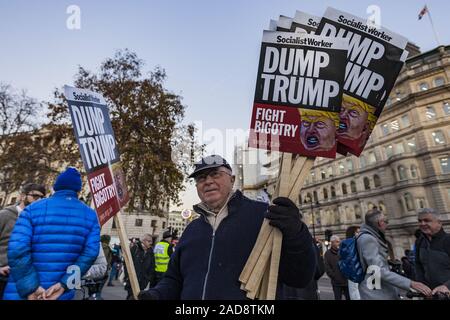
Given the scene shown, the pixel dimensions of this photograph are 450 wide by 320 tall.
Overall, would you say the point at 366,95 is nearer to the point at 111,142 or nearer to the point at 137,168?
the point at 111,142

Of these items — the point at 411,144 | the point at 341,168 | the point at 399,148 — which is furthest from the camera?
the point at 341,168

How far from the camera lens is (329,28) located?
78.0 inches

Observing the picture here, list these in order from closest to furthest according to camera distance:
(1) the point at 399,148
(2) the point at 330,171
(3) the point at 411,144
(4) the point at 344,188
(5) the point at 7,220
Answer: (5) the point at 7,220, (3) the point at 411,144, (1) the point at 399,148, (4) the point at 344,188, (2) the point at 330,171

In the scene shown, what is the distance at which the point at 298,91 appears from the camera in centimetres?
185

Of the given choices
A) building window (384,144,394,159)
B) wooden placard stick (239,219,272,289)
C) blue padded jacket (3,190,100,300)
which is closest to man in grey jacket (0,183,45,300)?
blue padded jacket (3,190,100,300)

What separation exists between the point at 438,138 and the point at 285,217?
47.8m

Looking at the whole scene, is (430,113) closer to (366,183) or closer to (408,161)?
(408,161)

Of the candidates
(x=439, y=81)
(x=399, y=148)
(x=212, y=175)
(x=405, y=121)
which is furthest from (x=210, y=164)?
(x=439, y=81)

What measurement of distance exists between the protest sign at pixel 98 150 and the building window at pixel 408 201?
44.5m

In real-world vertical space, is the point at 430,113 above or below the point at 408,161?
above

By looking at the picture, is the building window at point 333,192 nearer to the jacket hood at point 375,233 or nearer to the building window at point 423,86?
the building window at point 423,86

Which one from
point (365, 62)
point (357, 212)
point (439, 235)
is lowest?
point (357, 212)

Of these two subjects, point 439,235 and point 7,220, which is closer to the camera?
point 439,235
